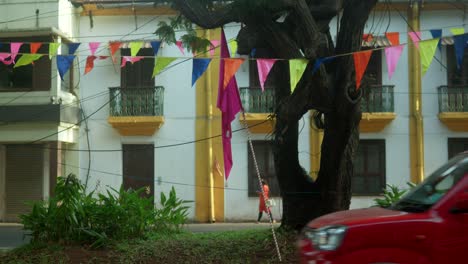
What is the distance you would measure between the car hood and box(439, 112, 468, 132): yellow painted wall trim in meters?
14.5

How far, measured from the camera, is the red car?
4.71 metres

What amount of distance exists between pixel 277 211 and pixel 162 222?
353 inches

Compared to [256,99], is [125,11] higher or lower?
higher

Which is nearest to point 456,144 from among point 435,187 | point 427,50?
point 427,50

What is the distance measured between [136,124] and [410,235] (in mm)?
15266

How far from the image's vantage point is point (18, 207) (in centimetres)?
2003

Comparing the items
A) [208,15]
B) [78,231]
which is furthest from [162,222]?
[208,15]

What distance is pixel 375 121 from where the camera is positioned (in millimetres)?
18922

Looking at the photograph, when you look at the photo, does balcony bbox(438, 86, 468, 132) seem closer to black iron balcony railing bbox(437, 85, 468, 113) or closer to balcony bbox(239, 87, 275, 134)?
black iron balcony railing bbox(437, 85, 468, 113)

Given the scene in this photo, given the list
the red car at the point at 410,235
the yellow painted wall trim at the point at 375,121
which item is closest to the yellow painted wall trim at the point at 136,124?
the yellow painted wall trim at the point at 375,121

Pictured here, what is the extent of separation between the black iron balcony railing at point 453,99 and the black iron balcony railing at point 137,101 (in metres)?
9.57

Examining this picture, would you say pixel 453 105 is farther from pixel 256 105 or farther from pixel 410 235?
pixel 410 235

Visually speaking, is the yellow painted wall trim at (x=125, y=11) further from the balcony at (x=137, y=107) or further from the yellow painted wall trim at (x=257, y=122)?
the yellow painted wall trim at (x=257, y=122)

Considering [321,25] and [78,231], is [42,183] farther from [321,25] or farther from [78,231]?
[321,25]
